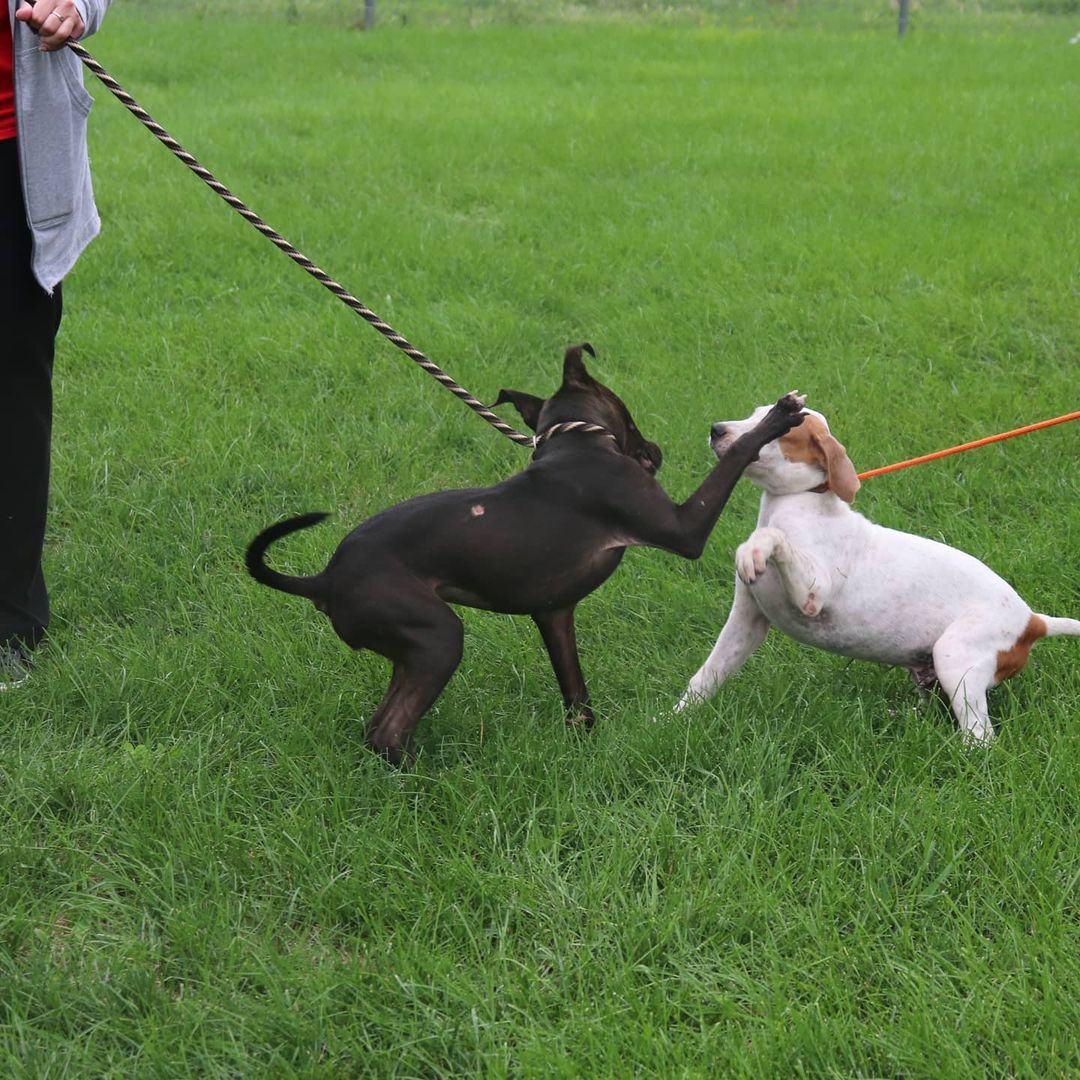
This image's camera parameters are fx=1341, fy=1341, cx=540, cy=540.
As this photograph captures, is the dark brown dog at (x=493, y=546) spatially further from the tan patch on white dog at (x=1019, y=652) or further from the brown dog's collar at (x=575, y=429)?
the tan patch on white dog at (x=1019, y=652)

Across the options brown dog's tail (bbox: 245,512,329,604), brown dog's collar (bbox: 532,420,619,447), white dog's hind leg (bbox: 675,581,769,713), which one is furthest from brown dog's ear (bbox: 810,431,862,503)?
brown dog's tail (bbox: 245,512,329,604)

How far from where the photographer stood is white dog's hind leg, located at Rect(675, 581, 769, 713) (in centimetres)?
364

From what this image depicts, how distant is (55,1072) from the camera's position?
2.48 meters

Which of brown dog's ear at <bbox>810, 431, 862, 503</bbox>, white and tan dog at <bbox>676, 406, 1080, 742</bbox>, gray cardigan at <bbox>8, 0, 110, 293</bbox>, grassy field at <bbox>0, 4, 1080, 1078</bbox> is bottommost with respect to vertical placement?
grassy field at <bbox>0, 4, 1080, 1078</bbox>

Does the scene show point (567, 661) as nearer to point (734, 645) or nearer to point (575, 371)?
point (734, 645)

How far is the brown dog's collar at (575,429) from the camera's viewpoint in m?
3.28

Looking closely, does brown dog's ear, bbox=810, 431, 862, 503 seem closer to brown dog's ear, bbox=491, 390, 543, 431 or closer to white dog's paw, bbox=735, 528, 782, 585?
white dog's paw, bbox=735, 528, 782, 585

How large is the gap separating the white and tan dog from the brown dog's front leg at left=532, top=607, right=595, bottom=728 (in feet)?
0.89

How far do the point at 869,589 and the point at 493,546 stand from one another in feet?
3.30

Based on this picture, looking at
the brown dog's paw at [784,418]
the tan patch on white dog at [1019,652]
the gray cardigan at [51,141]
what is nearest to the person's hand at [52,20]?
the gray cardigan at [51,141]

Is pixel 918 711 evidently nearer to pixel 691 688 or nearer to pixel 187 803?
pixel 691 688

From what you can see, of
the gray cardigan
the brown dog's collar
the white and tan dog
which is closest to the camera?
the brown dog's collar

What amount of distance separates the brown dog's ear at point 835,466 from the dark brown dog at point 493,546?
0.53 feet

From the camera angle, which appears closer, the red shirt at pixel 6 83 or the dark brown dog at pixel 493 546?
the dark brown dog at pixel 493 546
